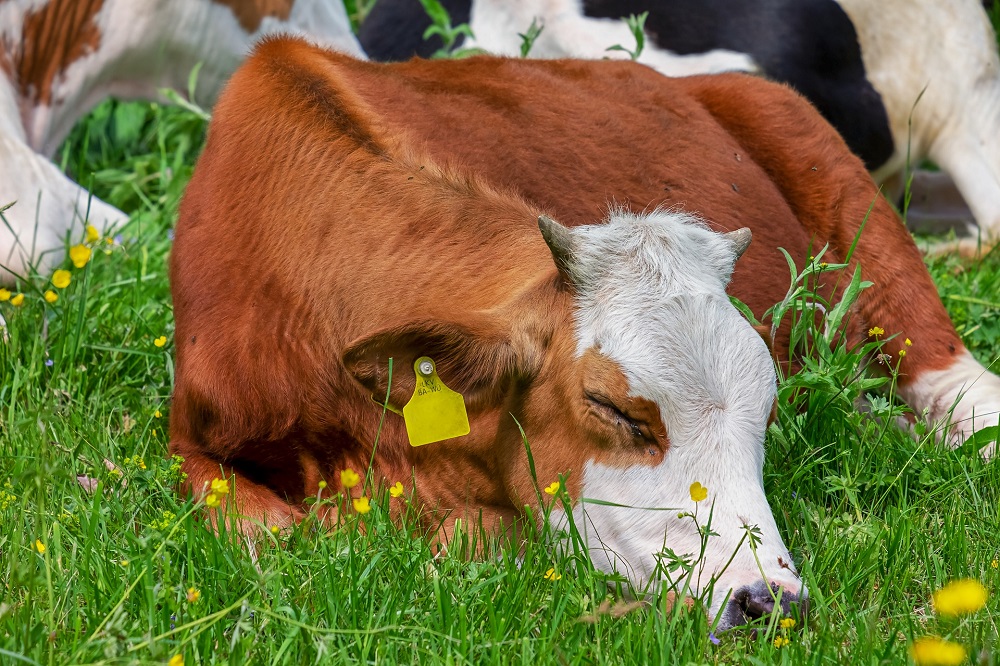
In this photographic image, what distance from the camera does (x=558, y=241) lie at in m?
2.80

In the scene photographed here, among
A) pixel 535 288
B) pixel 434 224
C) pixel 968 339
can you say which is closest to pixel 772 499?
pixel 535 288

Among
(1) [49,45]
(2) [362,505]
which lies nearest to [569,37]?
(1) [49,45]

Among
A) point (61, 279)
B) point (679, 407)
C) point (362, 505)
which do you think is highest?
point (679, 407)

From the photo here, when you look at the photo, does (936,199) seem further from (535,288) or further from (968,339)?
(535,288)

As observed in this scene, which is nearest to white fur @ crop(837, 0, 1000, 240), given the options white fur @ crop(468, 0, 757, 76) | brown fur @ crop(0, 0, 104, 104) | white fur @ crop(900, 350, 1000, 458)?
white fur @ crop(468, 0, 757, 76)

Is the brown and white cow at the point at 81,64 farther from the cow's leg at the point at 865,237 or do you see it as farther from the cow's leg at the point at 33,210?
the cow's leg at the point at 865,237

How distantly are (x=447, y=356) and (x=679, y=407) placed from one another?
54 centimetres

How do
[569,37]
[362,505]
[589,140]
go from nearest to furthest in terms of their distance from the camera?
[362,505]
[589,140]
[569,37]

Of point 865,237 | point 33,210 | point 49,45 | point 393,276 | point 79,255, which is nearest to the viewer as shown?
point 393,276

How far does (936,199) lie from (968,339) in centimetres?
206

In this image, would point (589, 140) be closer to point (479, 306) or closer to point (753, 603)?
point (479, 306)

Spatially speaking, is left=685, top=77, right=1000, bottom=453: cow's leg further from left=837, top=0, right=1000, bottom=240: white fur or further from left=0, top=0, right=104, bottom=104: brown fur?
left=0, top=0, right=104, bottom=104: brown fur

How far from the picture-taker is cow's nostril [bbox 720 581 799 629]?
2.58 m

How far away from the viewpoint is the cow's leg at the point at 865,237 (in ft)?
14.2
